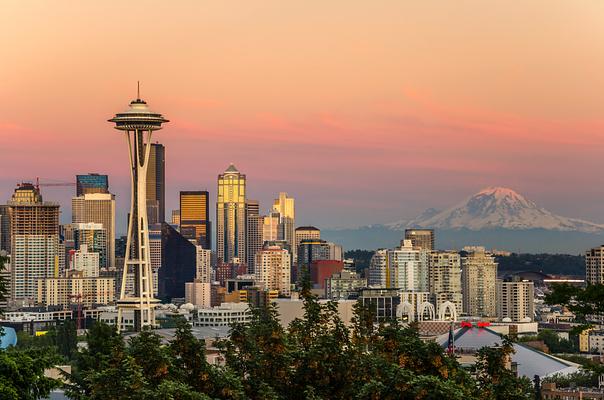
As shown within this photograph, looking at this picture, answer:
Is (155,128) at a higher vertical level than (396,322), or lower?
higher

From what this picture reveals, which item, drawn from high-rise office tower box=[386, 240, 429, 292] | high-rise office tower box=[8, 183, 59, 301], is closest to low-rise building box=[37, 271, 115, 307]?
high-rise office tower box=[8, 183, 59, 301]

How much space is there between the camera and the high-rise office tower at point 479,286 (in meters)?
169

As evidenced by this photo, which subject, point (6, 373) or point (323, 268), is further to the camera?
point (323, 268)

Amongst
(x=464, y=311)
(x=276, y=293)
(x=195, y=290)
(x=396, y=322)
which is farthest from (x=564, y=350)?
(x=396, y=322)

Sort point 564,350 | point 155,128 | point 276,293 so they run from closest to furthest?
point 155,128
point 564,350
point 276,293

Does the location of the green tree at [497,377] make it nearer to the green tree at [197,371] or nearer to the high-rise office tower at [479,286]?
the green tree at [197,371]

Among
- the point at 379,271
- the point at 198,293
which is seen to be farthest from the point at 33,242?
the point at 379,271

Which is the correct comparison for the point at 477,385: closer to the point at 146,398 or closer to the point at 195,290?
the point at 146,398

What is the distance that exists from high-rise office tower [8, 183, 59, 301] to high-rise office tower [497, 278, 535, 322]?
50.7 m

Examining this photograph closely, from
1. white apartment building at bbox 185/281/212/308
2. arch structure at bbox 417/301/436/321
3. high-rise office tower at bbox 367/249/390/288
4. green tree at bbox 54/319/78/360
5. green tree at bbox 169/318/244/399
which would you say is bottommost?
green tree at bbox 54/319/78/360

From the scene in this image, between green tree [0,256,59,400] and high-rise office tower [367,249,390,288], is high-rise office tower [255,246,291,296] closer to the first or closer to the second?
high-rise office tower [367,249,390,288]

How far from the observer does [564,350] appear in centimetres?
11350

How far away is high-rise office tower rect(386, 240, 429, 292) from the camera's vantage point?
589 feet

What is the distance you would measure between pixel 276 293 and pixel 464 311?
29474 mm
